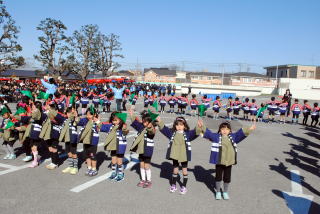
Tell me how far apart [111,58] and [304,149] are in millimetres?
41511

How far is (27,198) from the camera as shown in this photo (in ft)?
15.0

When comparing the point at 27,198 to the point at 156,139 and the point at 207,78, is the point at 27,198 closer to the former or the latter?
the point at 156,139

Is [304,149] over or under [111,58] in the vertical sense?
under

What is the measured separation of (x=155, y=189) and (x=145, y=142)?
37.7 inches

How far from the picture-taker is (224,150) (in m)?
→ 4.78

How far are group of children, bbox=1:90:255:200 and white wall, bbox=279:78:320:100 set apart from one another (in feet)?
150

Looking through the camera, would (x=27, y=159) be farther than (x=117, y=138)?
Yes

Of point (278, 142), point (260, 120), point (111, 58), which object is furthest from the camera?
point (111, 58)

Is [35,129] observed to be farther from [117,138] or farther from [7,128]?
[117,138]

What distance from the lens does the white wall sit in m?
44.5

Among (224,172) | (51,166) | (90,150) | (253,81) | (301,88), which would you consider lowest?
(51,166)

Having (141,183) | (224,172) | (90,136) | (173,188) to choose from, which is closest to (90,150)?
(90,136)

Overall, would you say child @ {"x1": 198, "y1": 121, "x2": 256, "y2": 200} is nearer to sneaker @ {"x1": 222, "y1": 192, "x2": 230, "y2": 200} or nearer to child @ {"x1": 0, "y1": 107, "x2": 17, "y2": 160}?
sneaker @ {"x1": 222, "y1": 192, "x2": 230, "y2": 200}

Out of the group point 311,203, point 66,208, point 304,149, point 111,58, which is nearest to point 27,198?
point 66,208
